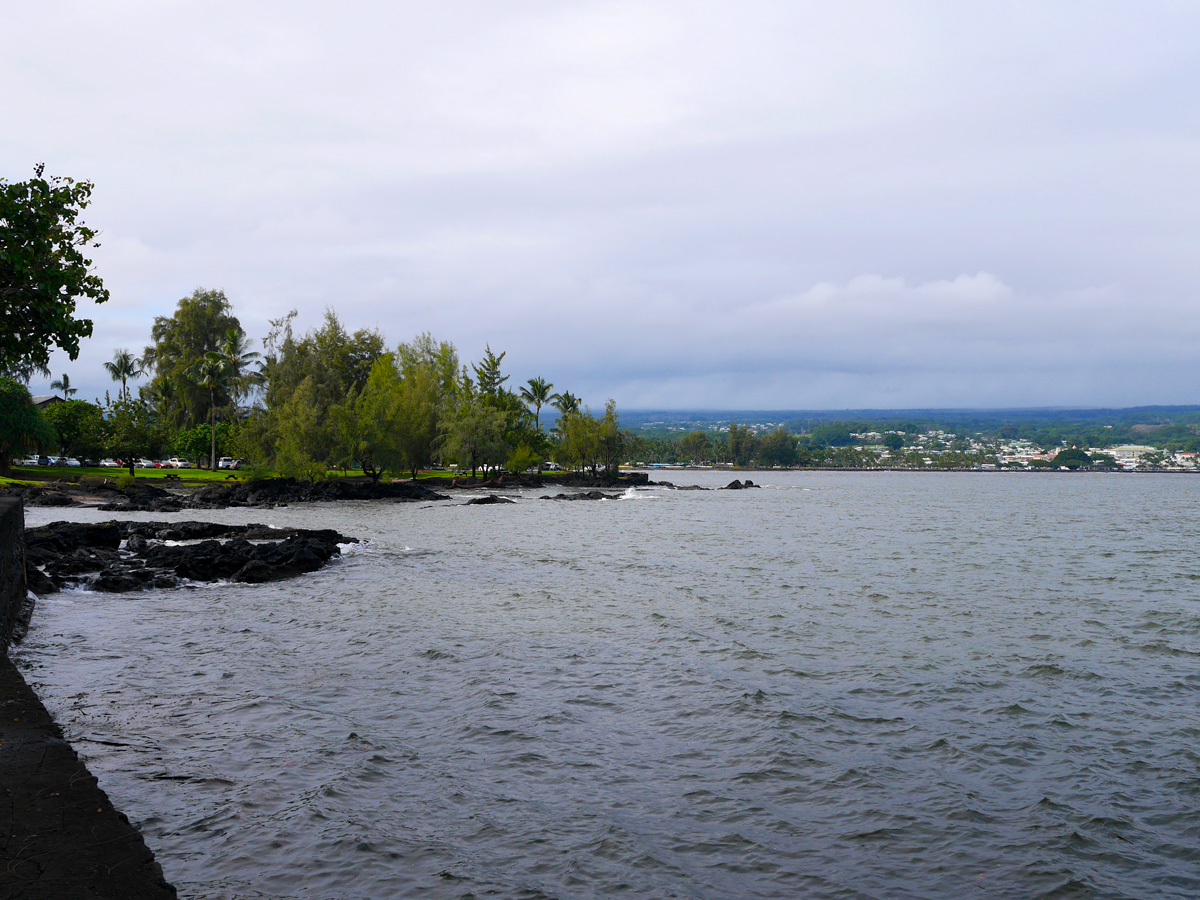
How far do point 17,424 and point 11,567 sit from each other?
197 ft

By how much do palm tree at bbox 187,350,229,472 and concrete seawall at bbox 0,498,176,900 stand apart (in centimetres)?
7612

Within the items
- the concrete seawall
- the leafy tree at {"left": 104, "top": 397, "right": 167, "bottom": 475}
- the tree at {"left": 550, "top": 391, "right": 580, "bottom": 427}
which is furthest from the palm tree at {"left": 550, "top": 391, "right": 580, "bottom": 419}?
the concrete seawall

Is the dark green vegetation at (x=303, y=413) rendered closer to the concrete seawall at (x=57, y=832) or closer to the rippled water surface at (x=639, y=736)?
the rippled water surface at (x=639, y=736)

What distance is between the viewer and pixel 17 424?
6806 cm

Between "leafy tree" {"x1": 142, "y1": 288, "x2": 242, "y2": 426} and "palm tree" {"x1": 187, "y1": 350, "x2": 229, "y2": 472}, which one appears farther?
"leafy tree" {"x1": 142, "y1": 288, "x2": 242, "y2": 426}

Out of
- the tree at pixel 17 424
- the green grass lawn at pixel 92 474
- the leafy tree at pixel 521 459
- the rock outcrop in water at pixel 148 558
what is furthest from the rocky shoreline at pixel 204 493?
the rock outcrop in water at pixel 148 558

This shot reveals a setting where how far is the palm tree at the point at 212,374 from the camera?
8106 centimetres

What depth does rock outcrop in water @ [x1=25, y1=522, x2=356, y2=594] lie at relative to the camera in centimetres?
2667

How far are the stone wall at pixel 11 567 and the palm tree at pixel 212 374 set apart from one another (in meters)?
60.2

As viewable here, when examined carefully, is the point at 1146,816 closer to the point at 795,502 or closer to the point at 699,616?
the point at 699,616

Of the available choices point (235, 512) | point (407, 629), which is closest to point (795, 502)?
point (235, 512)

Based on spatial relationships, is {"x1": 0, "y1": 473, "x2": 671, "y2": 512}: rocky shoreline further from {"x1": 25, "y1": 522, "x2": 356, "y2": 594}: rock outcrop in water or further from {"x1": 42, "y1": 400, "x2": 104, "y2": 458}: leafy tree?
{"x1": 42, "y1": 400, "x2": 104, "y2": 458}: leafy tree

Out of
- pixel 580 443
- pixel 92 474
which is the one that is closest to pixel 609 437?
pixel 580 443

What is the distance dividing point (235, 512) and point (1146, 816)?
55.9 m
